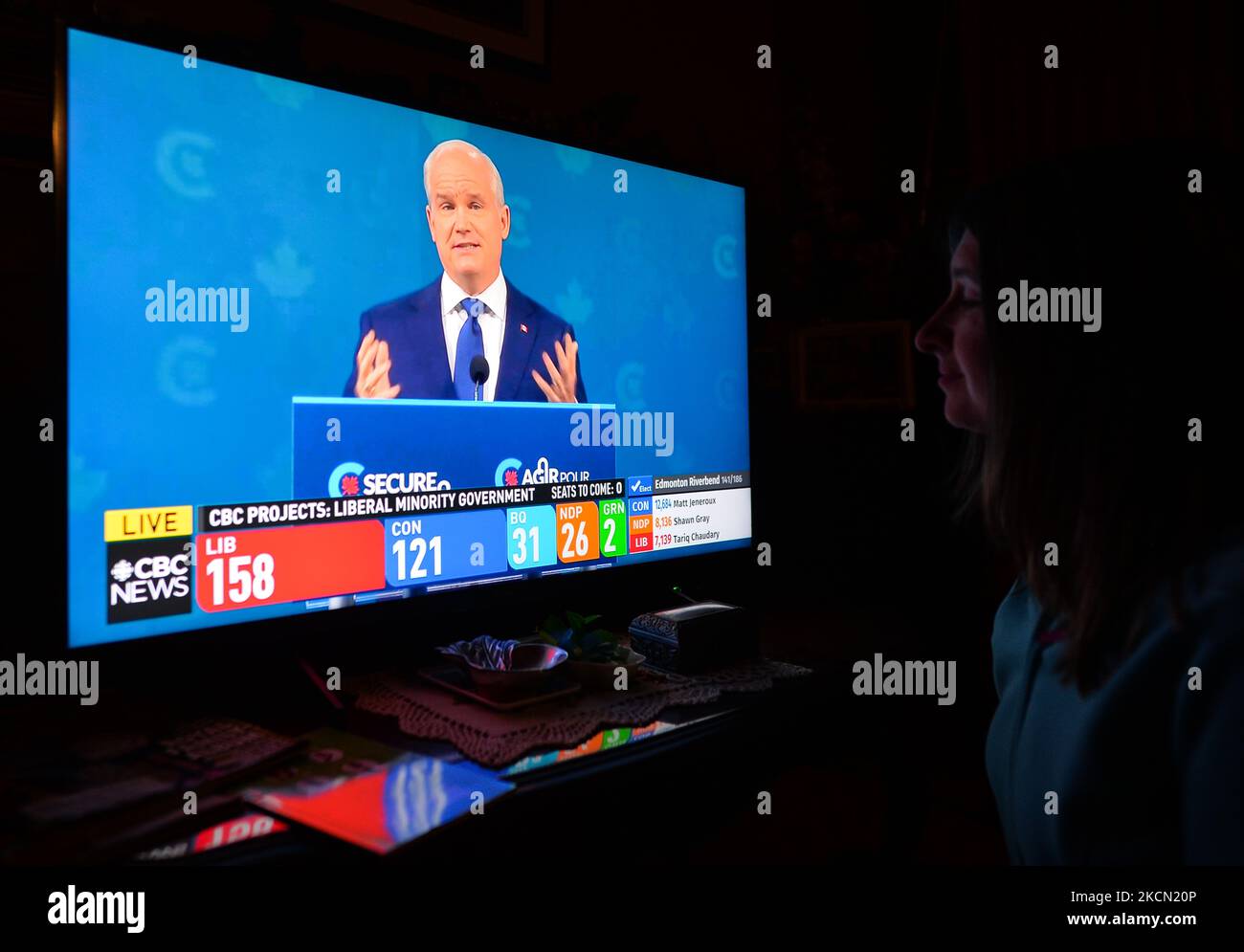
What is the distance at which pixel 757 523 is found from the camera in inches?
68.9

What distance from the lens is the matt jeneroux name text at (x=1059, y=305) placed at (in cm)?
85

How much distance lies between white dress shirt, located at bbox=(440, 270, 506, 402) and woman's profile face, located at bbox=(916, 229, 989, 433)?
2.11 ft

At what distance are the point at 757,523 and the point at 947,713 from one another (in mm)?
996

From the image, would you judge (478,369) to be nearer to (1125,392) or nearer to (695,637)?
(695,637)

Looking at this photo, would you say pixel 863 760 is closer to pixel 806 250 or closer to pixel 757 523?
pixel 757 523

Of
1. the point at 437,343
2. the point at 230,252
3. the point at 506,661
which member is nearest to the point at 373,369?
the point at 437,343

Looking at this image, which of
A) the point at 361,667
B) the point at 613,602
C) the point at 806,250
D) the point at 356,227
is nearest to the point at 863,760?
the point at 613,602

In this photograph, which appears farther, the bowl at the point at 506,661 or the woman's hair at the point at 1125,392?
the bowl at the point at 506,661

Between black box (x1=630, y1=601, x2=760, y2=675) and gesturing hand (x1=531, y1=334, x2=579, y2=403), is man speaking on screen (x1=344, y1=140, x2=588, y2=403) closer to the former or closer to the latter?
gesturing hand (x1=531, y1=334, x2=579, y2=403)

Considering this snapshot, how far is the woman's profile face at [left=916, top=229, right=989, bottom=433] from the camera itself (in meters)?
1.05

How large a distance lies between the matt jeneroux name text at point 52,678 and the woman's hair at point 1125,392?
1079 mm
